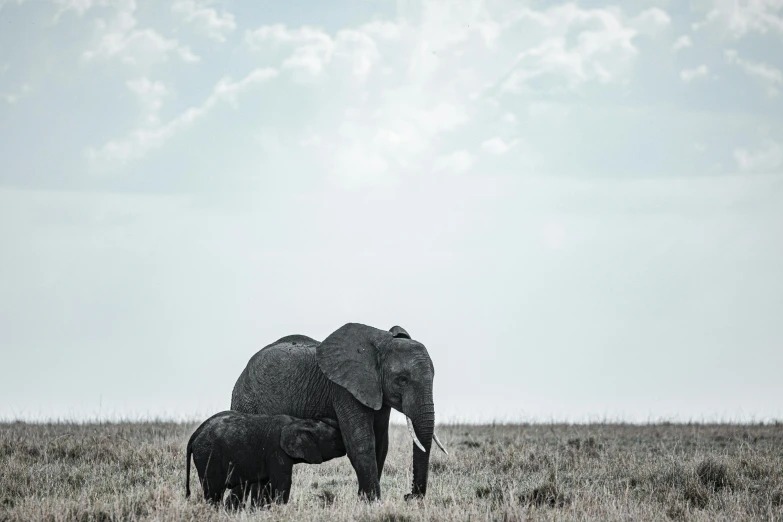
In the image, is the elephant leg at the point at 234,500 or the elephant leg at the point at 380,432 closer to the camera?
the elephant leg at the point at 234,500

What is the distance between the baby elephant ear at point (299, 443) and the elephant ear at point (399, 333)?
6.95 ft

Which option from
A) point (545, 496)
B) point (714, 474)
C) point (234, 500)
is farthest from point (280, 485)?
point (714, 474)

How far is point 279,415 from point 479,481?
15.5 feet

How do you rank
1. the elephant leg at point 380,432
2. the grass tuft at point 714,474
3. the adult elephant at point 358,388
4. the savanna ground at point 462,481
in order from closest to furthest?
the savanna ground at point 462,481 < the adult elephant at point 358,388 < the elephant leg at point 380,432 < the grass tuft at point 714,474

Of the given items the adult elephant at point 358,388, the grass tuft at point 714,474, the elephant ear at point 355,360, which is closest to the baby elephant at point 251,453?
the adult elephant at point 358,388

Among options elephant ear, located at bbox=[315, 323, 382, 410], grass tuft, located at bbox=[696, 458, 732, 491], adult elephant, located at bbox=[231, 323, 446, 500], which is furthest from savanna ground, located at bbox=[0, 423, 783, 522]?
elephant ear, located at bbox=[315, 323, 382, 410]

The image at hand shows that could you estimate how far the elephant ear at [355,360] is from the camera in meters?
13.5

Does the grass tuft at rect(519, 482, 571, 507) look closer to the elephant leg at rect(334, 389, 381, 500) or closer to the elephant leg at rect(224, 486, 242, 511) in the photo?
the elephant leg at rect(334, 389, 381, 500)

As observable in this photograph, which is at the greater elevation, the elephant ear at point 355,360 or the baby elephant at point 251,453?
the elephant ear at point 355,360

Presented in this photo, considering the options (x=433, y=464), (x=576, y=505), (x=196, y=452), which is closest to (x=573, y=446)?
(x=433, y=464)

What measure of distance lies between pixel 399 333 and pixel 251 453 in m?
2.92

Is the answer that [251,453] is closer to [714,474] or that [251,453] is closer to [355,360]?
[355,360]

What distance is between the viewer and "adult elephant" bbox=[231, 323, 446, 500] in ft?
43.8

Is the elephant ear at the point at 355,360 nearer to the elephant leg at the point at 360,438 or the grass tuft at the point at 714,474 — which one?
the elephant leg at the point at 360,438
